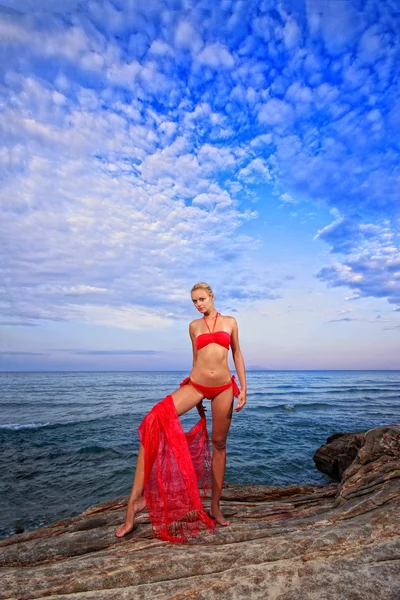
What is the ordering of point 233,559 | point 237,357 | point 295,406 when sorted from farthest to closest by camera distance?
1. point 295,406
2. point 237,357
3. point 233,559

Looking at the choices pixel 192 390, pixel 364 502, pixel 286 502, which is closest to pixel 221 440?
pixel 192 390

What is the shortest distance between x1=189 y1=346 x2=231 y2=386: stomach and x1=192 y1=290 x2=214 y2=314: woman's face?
0.59 meters

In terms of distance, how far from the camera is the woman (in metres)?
4.17

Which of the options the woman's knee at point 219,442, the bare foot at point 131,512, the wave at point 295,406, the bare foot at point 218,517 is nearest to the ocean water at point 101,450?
the wave at point 295,406

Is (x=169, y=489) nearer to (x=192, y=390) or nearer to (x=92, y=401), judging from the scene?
(x=192, y=390)

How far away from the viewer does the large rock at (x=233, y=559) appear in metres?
2.44

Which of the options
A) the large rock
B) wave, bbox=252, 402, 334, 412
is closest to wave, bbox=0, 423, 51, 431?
wave, bbox=252, 402, 334, 412

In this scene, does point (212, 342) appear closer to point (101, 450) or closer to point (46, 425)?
point (101, 450)

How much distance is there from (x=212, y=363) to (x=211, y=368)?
3.0 inches

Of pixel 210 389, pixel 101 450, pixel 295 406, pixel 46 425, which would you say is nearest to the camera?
pixel 210 389

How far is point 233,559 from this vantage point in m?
2.98

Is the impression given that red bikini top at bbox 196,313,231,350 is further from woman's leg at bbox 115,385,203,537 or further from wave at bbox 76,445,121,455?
wave at bbox 76,445,121,455

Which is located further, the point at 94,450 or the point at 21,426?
the point at 21,426

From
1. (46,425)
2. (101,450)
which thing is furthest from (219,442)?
(46,425)
